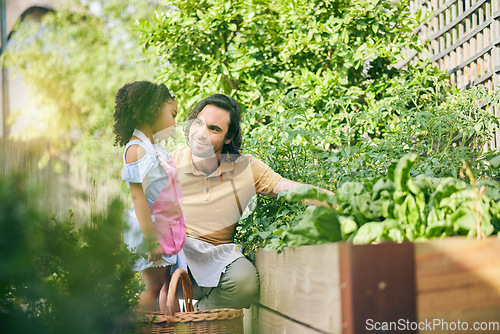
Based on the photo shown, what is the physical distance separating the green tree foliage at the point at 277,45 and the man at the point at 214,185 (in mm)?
1248

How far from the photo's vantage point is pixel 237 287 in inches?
80.4

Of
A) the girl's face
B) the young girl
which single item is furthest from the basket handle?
the girl's face

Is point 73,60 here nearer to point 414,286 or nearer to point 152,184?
point 152,184

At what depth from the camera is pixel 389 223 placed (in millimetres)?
1225

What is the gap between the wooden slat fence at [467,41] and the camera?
11.0 ft

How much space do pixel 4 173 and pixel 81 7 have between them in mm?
11116

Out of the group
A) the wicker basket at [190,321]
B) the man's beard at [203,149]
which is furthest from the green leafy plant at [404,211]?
the man's beard at [203,149]

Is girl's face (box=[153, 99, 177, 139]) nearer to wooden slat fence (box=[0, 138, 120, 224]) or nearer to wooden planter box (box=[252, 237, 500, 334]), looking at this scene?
wooden planter box (box=[252, 237, 500, 334])

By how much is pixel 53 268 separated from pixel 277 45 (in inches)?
129

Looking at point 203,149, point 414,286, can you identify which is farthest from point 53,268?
point 203,149

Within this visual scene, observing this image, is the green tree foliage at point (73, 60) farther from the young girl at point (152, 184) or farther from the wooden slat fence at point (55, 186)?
the wooden slat fence at point (55, 186)

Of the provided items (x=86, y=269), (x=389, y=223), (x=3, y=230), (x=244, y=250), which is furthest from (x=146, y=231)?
(x=244, y=250)

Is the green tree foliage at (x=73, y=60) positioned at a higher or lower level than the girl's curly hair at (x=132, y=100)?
higher

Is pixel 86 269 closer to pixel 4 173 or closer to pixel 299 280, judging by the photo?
pixel 4 173
